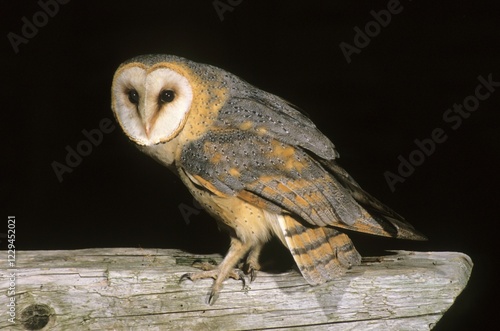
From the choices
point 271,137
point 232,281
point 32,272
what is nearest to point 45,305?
point 32,272

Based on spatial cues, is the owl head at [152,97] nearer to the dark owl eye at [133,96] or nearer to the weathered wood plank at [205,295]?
the dark owl eye at [133,96]

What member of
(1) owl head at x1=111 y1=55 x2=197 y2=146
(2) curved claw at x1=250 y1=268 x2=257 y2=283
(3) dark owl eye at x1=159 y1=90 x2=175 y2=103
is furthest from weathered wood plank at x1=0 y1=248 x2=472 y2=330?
(3) dark owl eye at x1=159 y1=90 x2=175 y2=103

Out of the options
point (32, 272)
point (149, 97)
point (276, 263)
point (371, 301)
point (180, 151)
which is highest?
point (149, 97)

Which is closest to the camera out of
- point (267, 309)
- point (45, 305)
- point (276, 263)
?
point (45, 305)

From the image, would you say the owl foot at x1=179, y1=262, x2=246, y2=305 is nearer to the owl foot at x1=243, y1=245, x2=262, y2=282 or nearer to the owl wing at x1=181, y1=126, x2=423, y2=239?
the owl foot at x1=243, y1=245, x2=262, y2=282

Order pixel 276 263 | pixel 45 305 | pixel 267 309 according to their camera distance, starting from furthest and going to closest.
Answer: pixel 276 263 → pixel 267 309 → pixel 45 305

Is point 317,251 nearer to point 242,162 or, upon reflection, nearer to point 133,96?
point 242,162

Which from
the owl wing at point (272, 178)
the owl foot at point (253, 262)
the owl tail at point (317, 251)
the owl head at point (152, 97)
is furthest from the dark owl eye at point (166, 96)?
the owl foot at point (253, 262)

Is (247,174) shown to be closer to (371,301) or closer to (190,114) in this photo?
(190,114)
